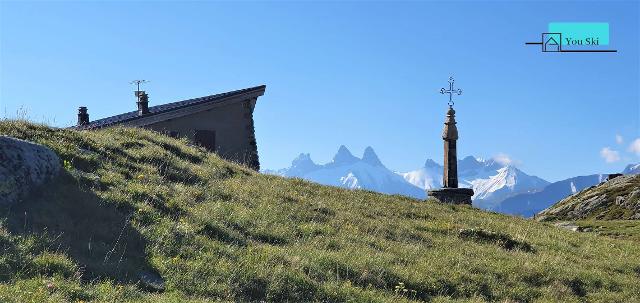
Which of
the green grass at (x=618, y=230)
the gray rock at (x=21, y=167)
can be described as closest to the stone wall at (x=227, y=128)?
the gray rock at (x=21, y=167)

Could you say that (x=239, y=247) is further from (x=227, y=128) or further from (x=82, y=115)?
(x=82, y=115)

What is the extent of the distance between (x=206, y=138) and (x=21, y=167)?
2052 centimetres

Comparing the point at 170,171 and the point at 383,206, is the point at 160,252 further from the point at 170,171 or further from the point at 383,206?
the point at 383,206

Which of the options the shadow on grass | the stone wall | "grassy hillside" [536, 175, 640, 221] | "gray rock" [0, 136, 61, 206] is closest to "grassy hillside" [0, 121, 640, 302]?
the shadow on grass

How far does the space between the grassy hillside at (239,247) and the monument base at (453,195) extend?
9971 millimetres

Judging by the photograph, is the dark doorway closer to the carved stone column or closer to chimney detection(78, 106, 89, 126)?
chimney detection(78, 106, 89, 126)

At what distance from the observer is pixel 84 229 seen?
11.4 metres

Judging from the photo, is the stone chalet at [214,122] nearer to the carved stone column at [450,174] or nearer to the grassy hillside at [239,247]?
the carved stone column at [450,174]

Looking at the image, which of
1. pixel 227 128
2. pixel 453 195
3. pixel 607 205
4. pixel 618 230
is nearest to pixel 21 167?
pixel 227 128

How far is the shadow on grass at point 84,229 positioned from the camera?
33.3ft

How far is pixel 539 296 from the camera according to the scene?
12336 mm

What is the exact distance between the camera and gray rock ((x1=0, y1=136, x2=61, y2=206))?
1173 cm

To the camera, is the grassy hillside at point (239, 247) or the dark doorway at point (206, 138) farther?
the dark doorway at point (206, 138)

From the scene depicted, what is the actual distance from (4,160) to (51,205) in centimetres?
150
